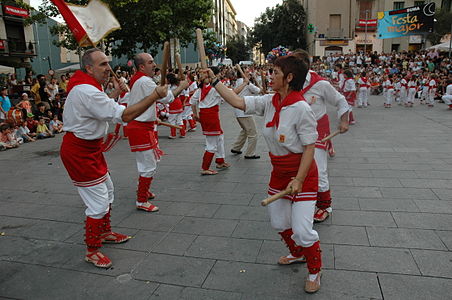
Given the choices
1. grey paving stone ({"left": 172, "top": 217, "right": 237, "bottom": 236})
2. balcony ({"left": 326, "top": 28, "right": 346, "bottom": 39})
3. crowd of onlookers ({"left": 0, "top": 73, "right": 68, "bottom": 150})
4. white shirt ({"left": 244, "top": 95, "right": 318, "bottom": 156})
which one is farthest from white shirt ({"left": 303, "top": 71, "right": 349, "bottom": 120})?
balcony ({"left": 326, "top": 28, "right": 346, "bottom": 39})

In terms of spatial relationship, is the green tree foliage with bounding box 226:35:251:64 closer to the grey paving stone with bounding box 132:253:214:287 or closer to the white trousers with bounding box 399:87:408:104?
the white trousers with bounding box 399:87:408:104

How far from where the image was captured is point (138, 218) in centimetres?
468

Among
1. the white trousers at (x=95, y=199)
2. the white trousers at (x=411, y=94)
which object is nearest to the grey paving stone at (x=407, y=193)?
the white trousers at (x=95, y=199)

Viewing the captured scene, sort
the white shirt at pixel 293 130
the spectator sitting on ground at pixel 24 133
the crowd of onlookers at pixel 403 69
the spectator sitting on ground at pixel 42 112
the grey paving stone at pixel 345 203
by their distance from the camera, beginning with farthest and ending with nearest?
the crowd of onlookers at pixel 403 69 < the spectator sitting on ground at pixel 42 112 < the spectator sitting on ground at pixel 24 133 < the grey paving stone at pixel 345 203 < the white shirt at pixel 293 130

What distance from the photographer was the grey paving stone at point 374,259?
10.6 ft

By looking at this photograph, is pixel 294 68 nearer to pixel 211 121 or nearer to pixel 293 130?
pixel 293 130

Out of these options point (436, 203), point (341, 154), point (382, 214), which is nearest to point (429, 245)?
point (382, 214)

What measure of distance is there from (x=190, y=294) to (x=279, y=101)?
5.83 ft

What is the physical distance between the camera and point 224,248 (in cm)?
374

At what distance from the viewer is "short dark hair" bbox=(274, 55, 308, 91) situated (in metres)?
2.84

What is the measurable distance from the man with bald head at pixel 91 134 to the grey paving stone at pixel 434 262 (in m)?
2.95

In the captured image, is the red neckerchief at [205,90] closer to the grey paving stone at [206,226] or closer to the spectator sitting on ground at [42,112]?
the grey paving stone at [206,226]

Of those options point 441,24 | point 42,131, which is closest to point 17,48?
point 42,131

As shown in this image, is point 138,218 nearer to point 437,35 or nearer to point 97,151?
point 97,151
